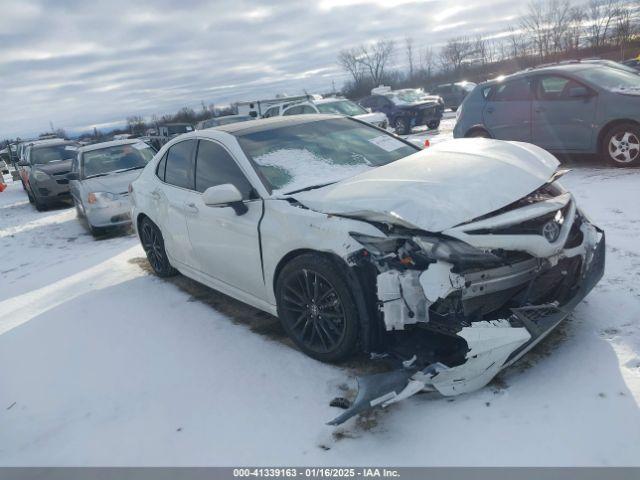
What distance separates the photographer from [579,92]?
296 inches

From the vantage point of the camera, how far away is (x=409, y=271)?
110 inches

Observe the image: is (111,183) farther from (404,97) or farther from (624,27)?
(624,27)

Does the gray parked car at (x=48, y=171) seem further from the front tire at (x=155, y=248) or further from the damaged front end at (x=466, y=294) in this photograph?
the damaged front end at (x=466, y=294)

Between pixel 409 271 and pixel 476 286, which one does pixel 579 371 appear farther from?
pixel 409 271

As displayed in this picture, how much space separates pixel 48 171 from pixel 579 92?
11.4 meters

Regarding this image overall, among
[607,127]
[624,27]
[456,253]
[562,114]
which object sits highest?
[624,27]

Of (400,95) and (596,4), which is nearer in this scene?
(400,95)

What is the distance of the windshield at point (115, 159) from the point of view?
9.25m

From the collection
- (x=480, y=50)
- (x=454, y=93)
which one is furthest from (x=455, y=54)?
(x=454, y=93)

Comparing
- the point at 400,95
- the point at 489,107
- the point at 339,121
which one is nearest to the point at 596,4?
the point at 400,95

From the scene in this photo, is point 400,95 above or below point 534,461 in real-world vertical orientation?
above

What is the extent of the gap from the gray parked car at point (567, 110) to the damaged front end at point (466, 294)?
5359mm

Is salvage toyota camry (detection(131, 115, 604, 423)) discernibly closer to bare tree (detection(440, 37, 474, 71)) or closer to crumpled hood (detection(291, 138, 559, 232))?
crumpled hood (detection(291, 138, 559, 232))

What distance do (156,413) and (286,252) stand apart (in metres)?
1.30
